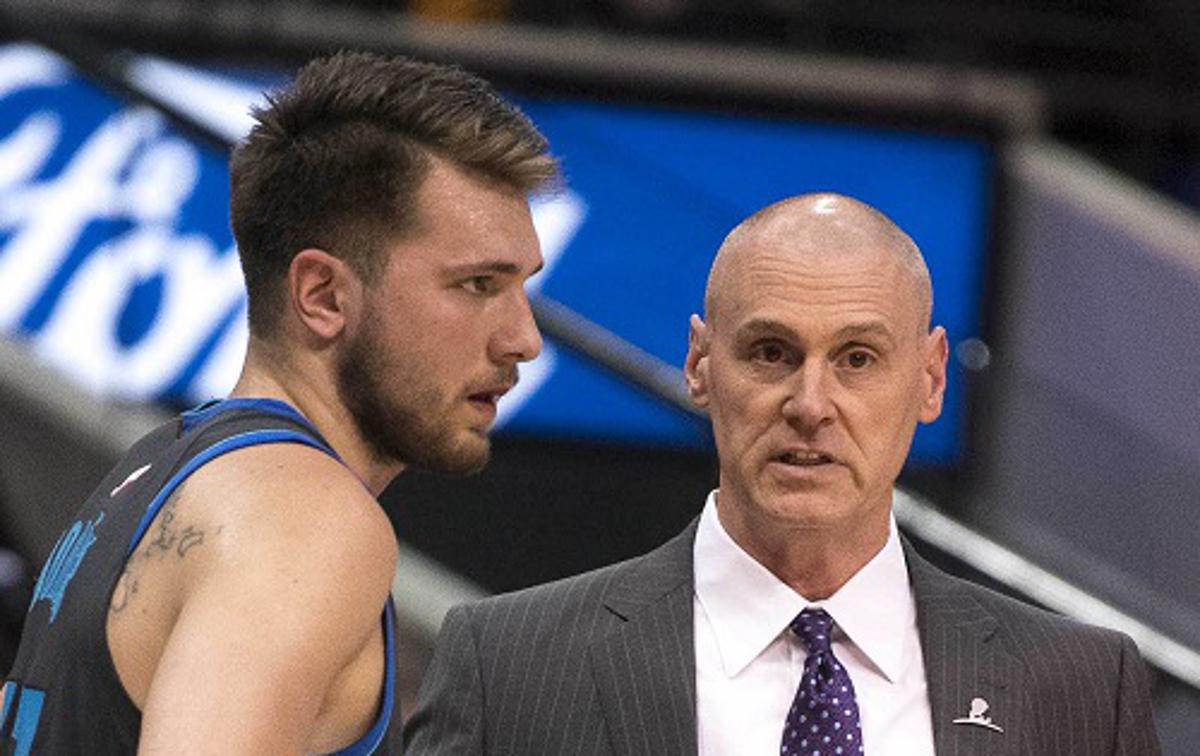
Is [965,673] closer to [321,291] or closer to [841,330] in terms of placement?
[841,330]

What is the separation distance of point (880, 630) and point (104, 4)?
582cm

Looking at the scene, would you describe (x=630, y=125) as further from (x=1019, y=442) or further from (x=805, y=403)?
(x=805, y=403)

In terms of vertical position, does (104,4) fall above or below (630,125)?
below

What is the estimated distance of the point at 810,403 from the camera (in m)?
3.56

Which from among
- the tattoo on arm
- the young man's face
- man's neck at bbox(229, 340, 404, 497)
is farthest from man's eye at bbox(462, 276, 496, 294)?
the tattoo on arm

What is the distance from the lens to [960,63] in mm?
9617

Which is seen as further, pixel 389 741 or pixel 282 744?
pixel 389 741

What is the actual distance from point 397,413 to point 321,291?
0.68 ft

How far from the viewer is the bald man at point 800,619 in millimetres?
3594

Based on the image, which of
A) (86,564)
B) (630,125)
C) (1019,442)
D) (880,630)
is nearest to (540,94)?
(630,125)

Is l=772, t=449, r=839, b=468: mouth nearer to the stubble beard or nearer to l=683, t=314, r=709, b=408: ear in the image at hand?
l=683, t=314, r=709, b=408: ear

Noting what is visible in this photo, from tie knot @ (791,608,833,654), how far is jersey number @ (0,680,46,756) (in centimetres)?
128

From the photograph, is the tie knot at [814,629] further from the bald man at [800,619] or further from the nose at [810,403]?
the nose at [810,403]

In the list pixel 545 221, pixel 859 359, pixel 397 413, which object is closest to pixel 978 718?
pixel 859 359
